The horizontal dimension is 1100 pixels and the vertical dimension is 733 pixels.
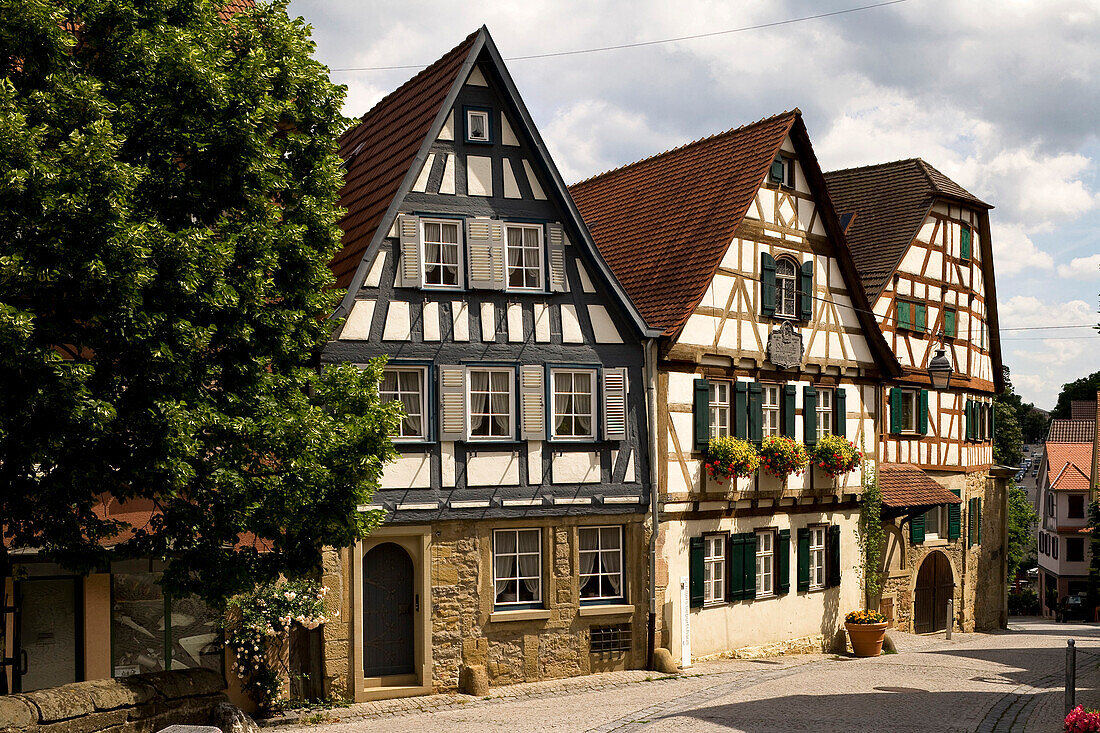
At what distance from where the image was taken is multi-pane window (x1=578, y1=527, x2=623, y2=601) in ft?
62.5

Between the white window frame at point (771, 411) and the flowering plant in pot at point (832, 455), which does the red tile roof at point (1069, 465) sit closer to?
the flowering plant in pot at point (832, 455)

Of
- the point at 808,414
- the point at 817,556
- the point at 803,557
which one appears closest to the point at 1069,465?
the point at 817,556

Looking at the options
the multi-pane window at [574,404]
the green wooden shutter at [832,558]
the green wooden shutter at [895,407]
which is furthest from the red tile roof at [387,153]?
the green wooden shutter at [895,407]

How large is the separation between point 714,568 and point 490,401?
5.73 m

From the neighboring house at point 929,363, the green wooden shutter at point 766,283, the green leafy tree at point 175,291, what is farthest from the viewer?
the neighboring house at point 929,363

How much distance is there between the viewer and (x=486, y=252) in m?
18.3

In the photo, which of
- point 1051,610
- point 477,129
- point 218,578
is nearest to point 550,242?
point 477,129

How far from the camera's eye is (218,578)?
1305 cm

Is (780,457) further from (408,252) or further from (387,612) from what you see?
(408,252)

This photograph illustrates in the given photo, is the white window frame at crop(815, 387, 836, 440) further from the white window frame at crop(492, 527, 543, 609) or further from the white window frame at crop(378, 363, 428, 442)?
the white window frame at crop(378, 363, 428, 442)

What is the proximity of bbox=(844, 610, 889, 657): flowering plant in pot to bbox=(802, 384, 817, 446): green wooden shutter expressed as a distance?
11.9 ft

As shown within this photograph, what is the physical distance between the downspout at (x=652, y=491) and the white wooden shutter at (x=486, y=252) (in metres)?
3.03

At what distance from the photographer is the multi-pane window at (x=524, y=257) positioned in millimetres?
18656

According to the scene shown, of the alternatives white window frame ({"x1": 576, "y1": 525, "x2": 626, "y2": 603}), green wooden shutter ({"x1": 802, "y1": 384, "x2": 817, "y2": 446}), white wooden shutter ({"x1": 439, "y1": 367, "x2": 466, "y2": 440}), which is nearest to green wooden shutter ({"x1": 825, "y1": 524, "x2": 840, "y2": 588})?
green wooden shutter ({"x1": 802, "y1": 384, "x2": 817, "y2": 446})
